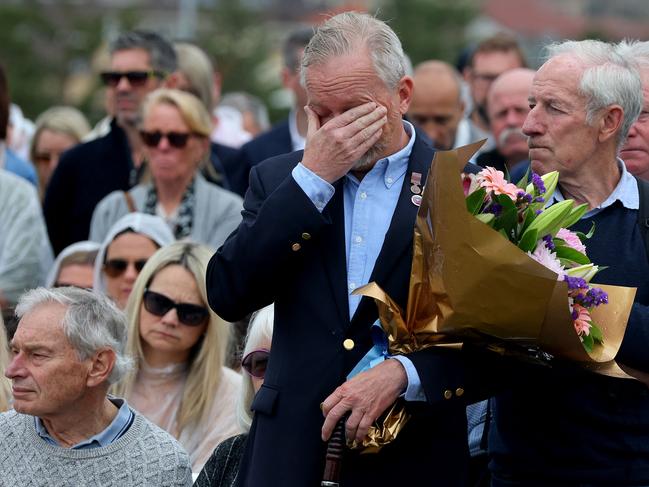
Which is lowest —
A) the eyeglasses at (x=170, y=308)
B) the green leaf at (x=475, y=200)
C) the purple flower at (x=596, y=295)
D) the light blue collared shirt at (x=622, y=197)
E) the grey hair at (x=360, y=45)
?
the eyeglasses at (x=170, y=308)

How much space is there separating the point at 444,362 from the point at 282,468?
609 mm

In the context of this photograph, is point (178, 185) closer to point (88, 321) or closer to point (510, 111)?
point (510, 111)

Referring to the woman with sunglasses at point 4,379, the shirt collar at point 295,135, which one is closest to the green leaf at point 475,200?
the woman with sunglasses at point 4,379

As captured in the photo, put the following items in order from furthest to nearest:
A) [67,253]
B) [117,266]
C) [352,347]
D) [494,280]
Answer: [67,253] → [117,266] → [352,347] → [494,280]

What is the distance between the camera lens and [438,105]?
363 inches

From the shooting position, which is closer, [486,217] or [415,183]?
[486,217]

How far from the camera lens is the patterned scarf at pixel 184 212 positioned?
8102 mm

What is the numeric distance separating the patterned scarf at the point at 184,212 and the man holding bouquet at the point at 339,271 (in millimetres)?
3462

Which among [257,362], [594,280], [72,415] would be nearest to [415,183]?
[594,280]

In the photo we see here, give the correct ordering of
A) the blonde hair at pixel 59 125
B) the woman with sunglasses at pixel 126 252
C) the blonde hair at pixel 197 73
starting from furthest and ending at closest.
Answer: the blonde hair at pixel 59 125
the blonde hair at pixel 197 73
the woman with sunglasses at pixel 126 252

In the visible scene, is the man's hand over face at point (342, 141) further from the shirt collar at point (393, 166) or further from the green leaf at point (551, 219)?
the green leaf at point (551, 219)

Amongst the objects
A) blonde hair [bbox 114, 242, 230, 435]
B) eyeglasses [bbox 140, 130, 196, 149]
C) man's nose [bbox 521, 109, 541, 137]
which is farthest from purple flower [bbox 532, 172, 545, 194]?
eyeglasses [bbox 140, 130, 196, 149]

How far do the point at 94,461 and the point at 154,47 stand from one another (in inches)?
170

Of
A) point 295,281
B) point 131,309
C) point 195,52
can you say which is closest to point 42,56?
point 195,52
